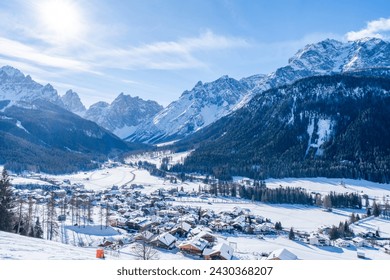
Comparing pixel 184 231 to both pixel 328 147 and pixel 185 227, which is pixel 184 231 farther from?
pixel 328 147

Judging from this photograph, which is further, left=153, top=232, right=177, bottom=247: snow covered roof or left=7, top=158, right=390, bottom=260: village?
left=153, top=232, right=177, bottom=247: snow covered roof

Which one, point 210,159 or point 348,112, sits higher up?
point 348,112

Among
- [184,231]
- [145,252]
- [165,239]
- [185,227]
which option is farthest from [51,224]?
[145,252]

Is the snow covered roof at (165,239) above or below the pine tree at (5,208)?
below

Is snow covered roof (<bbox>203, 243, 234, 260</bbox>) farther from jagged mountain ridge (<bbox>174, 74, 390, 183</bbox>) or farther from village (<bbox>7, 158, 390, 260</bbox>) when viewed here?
jagged mountain ridge (<bbox>174, 74, 390, 183</bbox>)

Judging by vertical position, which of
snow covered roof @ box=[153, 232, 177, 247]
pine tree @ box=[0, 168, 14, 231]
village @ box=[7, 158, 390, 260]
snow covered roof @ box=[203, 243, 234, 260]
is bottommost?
village @ box=[7, 158, 390, 260]

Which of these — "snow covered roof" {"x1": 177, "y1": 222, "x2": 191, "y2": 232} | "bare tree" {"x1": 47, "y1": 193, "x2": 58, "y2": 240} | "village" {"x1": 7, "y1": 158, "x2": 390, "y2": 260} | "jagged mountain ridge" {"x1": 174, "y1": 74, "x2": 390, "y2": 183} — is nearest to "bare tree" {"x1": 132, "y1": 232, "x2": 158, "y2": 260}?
"village" {"x1": 7, "y1": 158, "x2": 390, "y2": 260}

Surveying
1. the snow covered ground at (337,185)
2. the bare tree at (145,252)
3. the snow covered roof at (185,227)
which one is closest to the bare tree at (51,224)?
the bare tree at (145,252)

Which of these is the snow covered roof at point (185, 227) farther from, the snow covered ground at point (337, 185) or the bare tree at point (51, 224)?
the snow covered ground at point (337, 185)

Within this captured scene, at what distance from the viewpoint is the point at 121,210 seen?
79250 mm

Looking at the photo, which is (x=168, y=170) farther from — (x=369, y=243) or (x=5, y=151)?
(x=369, y=243)
